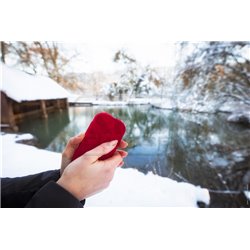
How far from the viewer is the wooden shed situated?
1.13m

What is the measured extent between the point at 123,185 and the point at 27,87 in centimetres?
74

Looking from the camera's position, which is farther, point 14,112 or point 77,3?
point 14,112

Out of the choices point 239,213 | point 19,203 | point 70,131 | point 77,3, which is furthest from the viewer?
point 70,131

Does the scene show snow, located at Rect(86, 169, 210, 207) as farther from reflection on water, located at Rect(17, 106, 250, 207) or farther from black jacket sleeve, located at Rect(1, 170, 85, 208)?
black jacket sleeve, located at Rect(1, 170, 85, 208)

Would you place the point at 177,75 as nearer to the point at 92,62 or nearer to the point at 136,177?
the point at 92,62

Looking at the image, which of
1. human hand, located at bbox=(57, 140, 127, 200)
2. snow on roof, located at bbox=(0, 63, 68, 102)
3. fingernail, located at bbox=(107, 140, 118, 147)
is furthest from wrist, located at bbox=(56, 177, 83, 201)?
snow on roof, located at bbox=(0, 63, 68, 102)

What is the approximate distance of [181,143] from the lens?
138cm

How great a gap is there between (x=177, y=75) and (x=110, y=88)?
1.36 ft

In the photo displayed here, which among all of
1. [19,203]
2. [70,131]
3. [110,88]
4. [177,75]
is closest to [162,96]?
[177,75]

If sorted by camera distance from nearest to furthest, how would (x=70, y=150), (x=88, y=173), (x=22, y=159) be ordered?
(x=88, y=173)
(x=70, y=150)
(x=22, y=159)

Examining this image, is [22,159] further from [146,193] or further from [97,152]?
[97,152]

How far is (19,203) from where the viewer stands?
70 centimetres

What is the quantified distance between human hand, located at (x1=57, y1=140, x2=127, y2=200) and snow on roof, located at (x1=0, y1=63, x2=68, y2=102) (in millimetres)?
801

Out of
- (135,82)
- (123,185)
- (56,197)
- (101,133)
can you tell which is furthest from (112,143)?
(135,82)
